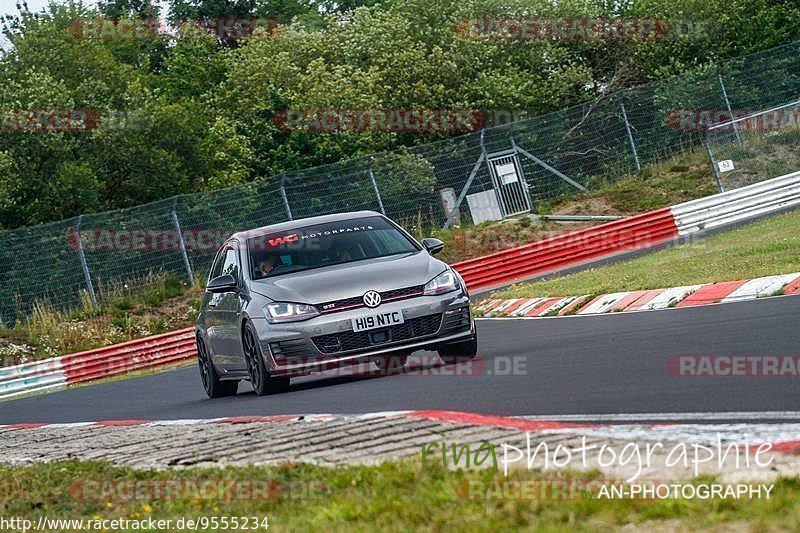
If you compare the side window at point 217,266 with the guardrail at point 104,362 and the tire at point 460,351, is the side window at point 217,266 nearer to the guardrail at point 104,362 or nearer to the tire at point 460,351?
the tire at point 460,351

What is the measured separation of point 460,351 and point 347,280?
141 centimetres

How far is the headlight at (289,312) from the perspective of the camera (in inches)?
450

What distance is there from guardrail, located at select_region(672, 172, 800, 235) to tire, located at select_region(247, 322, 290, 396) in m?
18.3

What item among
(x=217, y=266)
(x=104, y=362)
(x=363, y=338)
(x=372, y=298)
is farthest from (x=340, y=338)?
(x=104, y=362)

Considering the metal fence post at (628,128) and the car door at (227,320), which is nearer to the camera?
the car door at (227,320)

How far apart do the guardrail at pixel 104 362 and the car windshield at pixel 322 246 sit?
1423 cm

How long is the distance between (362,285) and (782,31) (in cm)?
3492

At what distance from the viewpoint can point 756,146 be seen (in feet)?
100

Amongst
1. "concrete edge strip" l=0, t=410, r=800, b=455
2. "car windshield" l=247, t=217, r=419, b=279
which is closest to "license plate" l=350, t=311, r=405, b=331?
"car windshield" l=247, t=217, r=419, b=279

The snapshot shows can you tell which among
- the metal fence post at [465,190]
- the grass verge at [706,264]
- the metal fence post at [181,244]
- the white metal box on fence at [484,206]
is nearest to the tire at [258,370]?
the grass verge at [706,264]

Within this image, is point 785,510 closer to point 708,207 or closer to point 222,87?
point 708,207

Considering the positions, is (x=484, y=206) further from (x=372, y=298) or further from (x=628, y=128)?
(x=372, y=298)

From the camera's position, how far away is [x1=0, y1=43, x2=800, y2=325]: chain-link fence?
29422 mm

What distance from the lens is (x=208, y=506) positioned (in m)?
5.61
